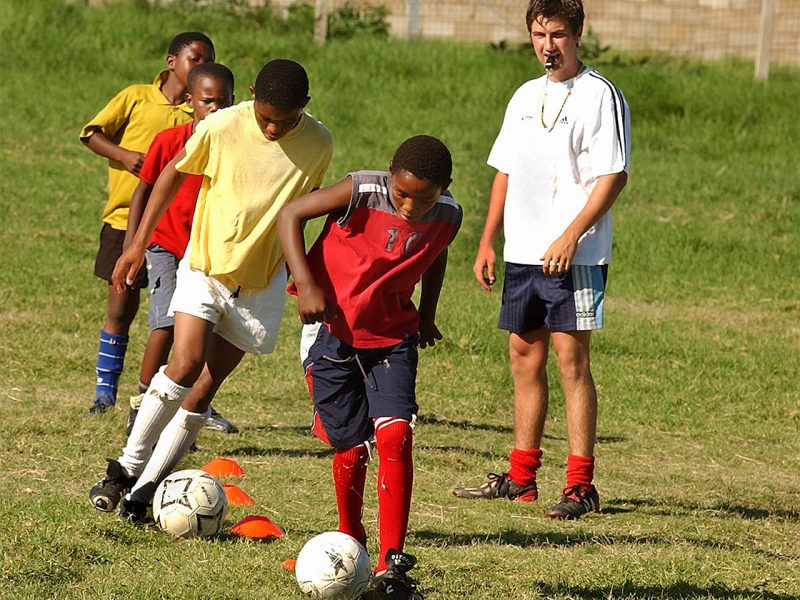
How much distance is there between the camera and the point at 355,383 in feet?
17.4

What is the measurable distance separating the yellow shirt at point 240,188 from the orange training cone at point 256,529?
100 cm

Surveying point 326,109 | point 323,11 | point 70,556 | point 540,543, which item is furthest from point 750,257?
point 70,556

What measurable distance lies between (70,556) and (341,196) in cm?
169

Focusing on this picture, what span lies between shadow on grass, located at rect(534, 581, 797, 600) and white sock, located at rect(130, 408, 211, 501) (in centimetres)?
164

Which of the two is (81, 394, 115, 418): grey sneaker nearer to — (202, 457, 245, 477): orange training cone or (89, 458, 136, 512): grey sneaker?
(202, 457, 245, 477): orange training cone

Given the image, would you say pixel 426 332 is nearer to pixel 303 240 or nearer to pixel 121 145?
pixel 303 240

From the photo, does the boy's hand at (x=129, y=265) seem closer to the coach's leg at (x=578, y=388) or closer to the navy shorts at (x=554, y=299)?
the navy shorts at (x=554, y=299)

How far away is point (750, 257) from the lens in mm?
13758

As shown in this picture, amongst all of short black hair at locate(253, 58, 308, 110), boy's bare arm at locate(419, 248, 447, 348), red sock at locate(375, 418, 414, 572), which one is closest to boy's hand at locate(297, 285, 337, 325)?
red sock at locate(375, 418, 414, 572)

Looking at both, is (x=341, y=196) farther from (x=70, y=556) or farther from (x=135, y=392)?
(x=135, y=392)

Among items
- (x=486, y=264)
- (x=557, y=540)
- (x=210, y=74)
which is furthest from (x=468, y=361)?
(x=557, y=540)

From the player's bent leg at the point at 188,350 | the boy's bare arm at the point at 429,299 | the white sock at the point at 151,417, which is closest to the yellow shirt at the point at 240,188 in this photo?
the player's bent leg at the point at 188,350

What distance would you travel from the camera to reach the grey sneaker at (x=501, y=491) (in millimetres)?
6793

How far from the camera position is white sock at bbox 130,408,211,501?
5.71 metres
